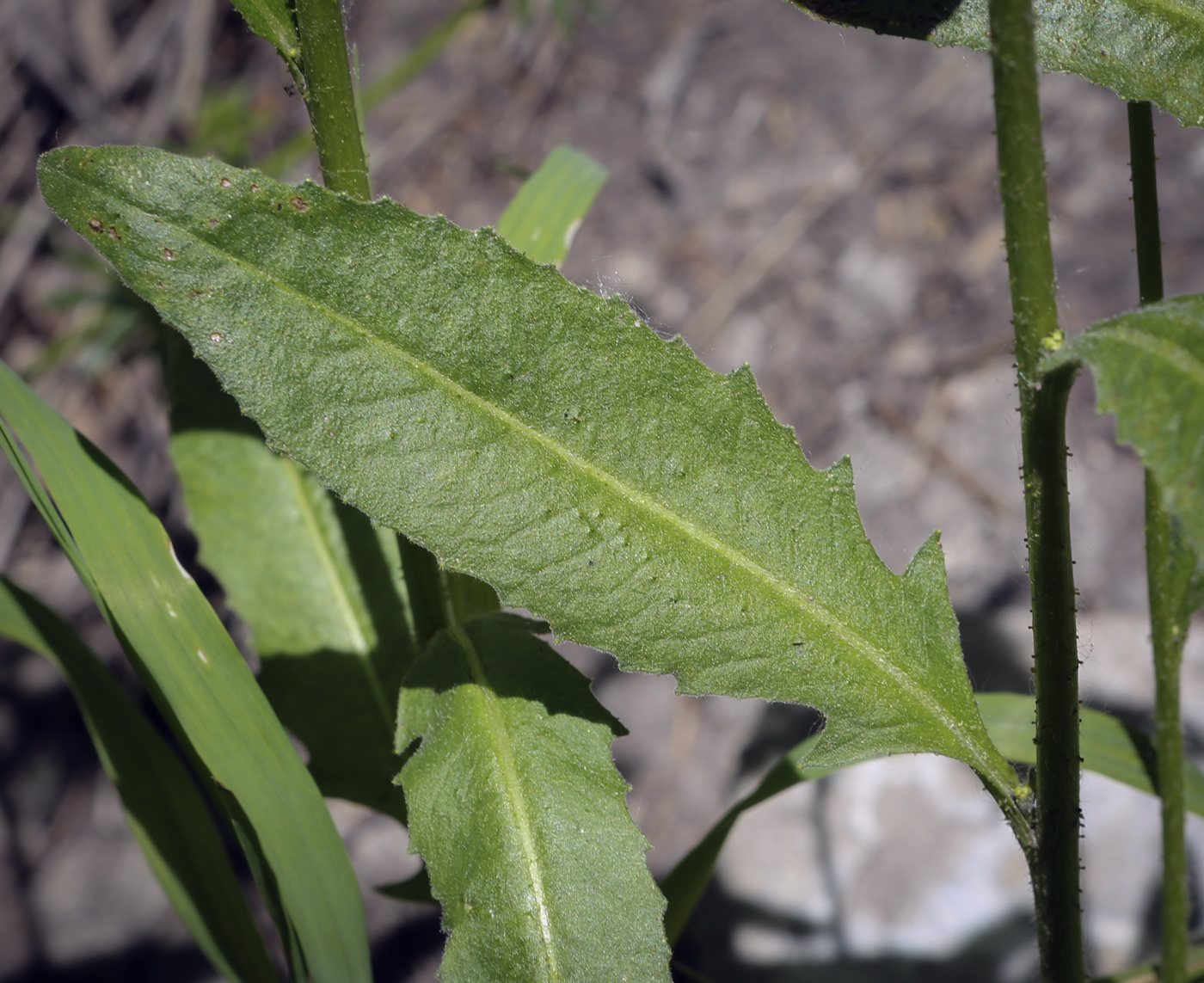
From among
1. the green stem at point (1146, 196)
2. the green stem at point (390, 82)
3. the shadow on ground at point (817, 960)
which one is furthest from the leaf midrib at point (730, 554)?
the green stem at point (390, 82)

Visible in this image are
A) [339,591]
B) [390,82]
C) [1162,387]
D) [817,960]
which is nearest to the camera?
[1162,387]

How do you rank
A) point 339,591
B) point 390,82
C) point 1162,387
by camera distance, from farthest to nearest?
point 390,82 → point 339,591 → point 1162,387

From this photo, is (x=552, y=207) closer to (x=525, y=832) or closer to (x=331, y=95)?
(x=331, y=95)

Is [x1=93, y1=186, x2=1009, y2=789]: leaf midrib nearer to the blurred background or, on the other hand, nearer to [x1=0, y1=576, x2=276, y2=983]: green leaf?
[x1=0, y1=576, x2=276, y2=983]: green leaf

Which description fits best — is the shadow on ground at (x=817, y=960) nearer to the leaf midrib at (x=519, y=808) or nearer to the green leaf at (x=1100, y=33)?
the leaf midrib at (x=519, y=808)

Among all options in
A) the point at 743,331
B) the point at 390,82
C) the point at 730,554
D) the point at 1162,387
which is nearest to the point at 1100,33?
the point at 1162,387

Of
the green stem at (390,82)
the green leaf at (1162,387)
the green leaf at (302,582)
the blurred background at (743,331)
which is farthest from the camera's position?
the green stem at (390,82)

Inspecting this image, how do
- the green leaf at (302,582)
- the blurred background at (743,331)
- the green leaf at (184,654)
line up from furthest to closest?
the blurred background at (743,331) → the green leaf at (302,582) → the green leaf at (184,654)
